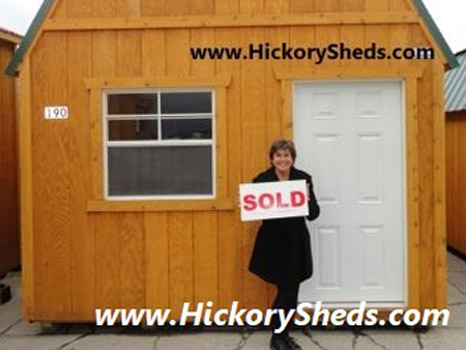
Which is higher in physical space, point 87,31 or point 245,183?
point 87,31

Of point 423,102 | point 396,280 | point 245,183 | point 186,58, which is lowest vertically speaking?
point 396,280

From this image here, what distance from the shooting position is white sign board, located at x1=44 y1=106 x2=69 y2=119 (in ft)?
19.6

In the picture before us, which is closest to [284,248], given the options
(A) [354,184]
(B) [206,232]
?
(B) [206,232]

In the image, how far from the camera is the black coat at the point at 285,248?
209 inches

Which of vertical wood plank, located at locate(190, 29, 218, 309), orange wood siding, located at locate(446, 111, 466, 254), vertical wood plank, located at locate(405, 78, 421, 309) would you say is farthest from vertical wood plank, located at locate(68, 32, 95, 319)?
orange wood siding, located at locate(446, 111, 466, 254)

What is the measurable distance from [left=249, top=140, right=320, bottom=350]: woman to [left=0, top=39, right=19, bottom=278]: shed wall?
15.6 ft

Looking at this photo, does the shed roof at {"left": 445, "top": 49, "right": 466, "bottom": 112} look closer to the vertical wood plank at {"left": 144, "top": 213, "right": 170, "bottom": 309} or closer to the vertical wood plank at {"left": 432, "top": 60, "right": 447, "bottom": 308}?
the vertical wood plank at {"left": 432, "top": 60, "right": 447, "bottom": 308}

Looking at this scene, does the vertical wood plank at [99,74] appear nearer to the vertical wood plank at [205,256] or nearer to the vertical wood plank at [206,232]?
the vertical wood plank at [206,232]

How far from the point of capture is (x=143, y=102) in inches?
235

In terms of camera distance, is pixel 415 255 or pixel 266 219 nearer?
pixel 266 219

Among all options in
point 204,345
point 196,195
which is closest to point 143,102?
point 196,195

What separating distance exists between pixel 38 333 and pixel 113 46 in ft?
9.55

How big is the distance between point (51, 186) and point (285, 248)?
7.77 ft

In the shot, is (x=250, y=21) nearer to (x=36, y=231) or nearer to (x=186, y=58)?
(x=186, y=58)
